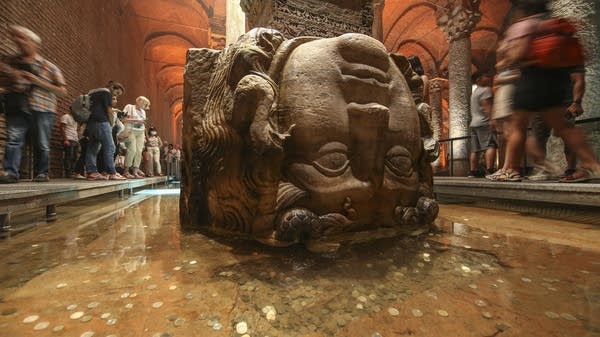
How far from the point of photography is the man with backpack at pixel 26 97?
3.01 m

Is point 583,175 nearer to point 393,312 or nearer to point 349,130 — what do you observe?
point 349,130

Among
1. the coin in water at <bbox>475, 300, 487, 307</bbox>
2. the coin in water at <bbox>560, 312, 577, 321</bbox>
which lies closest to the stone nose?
the coin in water at <bbox>475, 300, 487, 307</bbox>

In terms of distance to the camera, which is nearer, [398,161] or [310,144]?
[310,144]

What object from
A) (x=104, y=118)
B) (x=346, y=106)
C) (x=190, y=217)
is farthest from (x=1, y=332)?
(x=104, y=118)

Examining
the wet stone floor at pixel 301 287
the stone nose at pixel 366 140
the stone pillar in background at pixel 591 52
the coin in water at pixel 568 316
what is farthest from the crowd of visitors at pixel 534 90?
the coin in water at pixel 568 316

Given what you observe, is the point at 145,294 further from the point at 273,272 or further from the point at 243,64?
the point at 243,64

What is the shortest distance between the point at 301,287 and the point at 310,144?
0.68 metres

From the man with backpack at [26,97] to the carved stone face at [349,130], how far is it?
3.08 m

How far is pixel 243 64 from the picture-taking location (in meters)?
1.51

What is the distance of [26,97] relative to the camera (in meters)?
3.08

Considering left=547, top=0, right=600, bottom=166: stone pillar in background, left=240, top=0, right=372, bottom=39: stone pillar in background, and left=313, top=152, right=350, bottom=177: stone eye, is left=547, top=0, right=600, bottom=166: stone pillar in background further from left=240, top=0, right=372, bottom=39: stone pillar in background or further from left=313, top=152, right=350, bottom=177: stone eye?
left=313, top=152, right=350, bottom=177: stone eye

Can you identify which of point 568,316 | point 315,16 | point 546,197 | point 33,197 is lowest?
point 568,316

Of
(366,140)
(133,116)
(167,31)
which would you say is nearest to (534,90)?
(366,140)

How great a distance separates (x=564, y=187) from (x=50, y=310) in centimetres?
304
